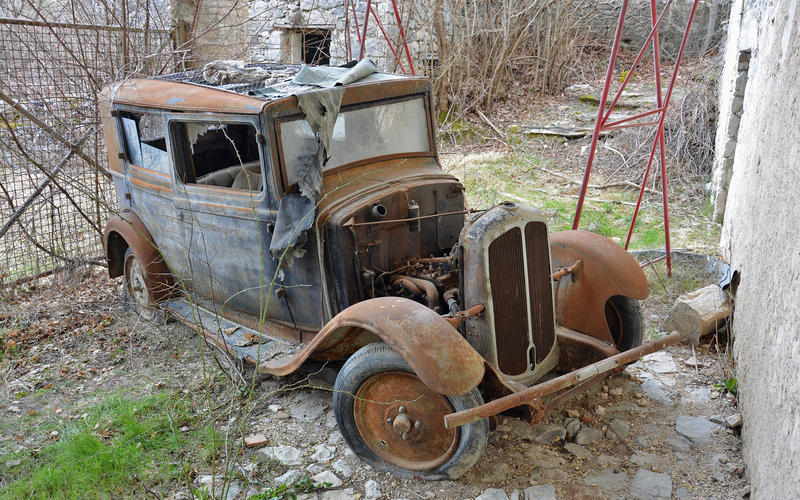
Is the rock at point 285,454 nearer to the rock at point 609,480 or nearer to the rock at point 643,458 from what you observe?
the rock at point 609,480

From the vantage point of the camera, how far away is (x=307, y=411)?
3854mm

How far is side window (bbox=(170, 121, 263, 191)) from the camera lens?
420cm

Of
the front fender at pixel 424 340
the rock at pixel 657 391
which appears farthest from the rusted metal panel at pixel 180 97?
the rock at pixel 657 391

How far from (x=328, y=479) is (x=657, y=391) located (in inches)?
87.7

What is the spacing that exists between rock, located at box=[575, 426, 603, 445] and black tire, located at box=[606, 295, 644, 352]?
2.36 ft

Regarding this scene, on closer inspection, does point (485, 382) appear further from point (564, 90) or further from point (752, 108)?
point (564, 90)

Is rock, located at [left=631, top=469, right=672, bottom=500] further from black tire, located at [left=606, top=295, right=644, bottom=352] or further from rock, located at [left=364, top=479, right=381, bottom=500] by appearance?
rock, located at [left=364, top=479, right=381, bottom=500]

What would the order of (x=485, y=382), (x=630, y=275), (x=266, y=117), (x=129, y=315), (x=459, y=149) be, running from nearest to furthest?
1. (x=485, y=382)
2. (x=266, y=117)
3. (x=630, y=275)
4. (x=129, y=315)
5. (x=459, y=149)

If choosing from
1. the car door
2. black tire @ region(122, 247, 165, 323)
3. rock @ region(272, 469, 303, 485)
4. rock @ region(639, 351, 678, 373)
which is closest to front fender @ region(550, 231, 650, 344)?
rock @ region(639, 351, 678, 373)

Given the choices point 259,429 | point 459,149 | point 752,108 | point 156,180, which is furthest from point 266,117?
point 459,149

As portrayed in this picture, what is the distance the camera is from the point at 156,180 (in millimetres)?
4484

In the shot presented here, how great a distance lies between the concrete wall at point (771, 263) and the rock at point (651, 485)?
0.39 m

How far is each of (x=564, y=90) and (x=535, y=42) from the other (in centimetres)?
107

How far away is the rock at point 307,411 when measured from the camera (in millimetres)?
3787
